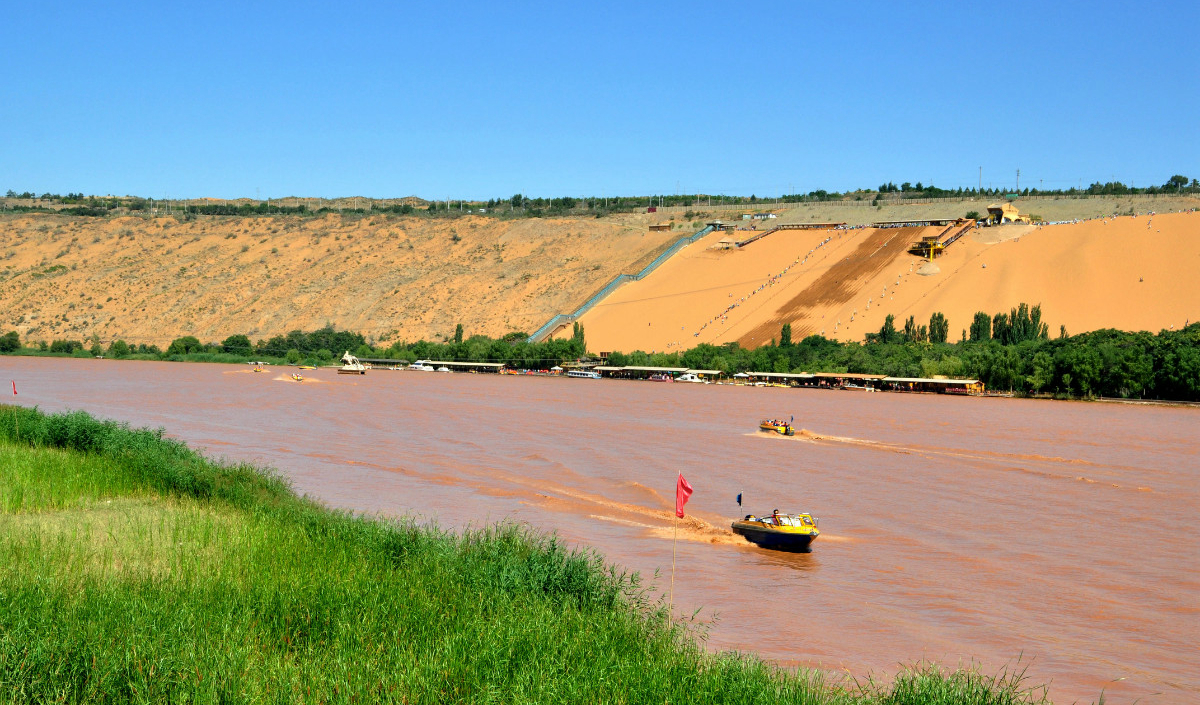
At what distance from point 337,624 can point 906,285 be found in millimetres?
78751

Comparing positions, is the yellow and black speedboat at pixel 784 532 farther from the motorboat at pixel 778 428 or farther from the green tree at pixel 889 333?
the green tree at pixel 889 333

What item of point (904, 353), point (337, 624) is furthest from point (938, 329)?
Answer: point (337, 624)

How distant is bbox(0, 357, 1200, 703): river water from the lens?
1349cm

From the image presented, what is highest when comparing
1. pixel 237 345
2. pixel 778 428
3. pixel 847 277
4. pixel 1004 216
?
pixel 1004 216

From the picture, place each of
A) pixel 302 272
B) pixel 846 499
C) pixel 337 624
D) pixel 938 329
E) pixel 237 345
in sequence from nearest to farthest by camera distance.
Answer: pixel 337 624 → pixel 846 499 → pixel 938 329 → pixel 237 345 → pixel 302 272

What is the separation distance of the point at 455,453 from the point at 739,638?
58.6 ft

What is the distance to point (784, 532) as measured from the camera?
18031 mm

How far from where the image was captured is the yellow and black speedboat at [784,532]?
1798cm

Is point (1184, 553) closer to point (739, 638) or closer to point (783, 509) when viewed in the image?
point (783, 509)

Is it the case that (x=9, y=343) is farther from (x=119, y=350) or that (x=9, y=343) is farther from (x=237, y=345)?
(x=237, y=345)

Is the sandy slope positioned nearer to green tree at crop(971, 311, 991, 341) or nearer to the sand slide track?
the sand slide track

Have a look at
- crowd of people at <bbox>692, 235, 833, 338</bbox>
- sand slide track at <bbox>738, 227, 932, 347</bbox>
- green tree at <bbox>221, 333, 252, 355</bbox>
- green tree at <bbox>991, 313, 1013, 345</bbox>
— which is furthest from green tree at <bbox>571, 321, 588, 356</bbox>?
green tree at <bbox>991, 313, 1013, 345</bbox>

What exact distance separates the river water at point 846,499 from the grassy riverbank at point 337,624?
2.00 meters

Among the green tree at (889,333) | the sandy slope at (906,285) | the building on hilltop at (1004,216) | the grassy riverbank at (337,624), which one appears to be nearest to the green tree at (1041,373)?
the green tree at (889,333)
